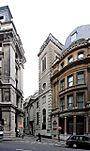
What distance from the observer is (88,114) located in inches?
1939

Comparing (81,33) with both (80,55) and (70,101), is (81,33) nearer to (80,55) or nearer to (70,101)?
(80,55)

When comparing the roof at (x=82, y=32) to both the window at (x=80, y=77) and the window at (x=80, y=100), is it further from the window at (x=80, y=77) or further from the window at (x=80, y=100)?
the window at (x=80, y=100)

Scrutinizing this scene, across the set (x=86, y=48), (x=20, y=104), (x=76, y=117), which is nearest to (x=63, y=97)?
(x=76, y=117)

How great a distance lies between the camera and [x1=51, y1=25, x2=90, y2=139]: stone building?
51.7 m

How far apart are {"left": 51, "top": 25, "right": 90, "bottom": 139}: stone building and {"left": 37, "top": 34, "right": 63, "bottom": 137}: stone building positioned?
18.3 ft

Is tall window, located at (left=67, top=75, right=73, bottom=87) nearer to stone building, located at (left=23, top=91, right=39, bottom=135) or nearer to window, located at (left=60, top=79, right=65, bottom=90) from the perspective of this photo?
window, located at (left=60, top=79, right=65, bottom=90)

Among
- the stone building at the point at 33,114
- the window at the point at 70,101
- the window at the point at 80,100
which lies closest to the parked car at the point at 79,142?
the window at the point at 80,100

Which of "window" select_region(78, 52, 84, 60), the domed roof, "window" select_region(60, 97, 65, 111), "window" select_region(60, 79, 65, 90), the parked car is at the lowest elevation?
the parked car

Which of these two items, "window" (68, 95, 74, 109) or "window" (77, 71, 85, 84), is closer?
"window" (77, 71, 85, 84)

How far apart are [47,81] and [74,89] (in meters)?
18.5

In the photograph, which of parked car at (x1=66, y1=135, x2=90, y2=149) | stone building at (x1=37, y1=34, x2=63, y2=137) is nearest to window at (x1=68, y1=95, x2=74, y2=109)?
stone building at (x1=37, y1=34, x2=63, y2=137)

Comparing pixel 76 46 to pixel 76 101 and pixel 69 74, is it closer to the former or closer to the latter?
pixel 69 74

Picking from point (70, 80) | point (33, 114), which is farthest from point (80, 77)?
point (33, 114)

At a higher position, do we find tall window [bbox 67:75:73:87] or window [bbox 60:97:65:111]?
tall window [bbox 67:75:73:87]
